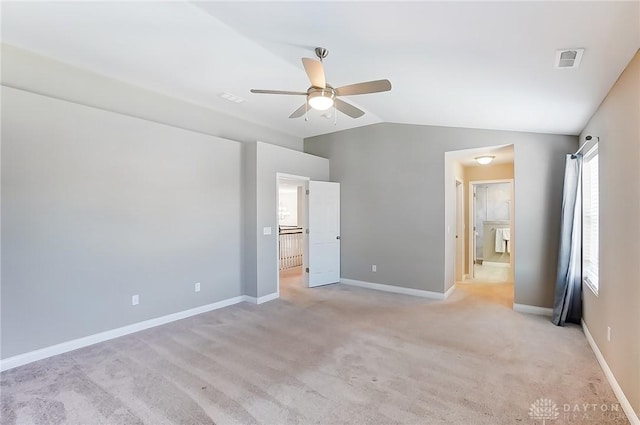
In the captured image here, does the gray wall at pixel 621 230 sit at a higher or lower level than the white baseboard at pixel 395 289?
higher

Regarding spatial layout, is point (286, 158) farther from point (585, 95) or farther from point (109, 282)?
point (585, 95)

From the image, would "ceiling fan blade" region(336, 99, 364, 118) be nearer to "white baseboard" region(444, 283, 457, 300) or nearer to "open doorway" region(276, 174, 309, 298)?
"open doorway" region(276, 174, 309, 298)

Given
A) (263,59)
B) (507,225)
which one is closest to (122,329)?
(263,59)

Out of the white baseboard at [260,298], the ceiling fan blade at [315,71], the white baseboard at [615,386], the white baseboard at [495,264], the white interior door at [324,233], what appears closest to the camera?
the white baseboard at [615,386]

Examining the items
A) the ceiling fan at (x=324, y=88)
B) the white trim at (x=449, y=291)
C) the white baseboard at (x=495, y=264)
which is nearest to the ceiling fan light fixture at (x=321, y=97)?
the ceiling fan at (x=324, y=88)

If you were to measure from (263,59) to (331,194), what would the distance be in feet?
10.8

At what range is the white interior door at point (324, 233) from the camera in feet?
20.1

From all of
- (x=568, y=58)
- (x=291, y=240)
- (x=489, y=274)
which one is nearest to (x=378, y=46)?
(x=568, y=58)

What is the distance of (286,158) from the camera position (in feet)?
18.6

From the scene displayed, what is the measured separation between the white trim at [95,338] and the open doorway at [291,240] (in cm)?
152

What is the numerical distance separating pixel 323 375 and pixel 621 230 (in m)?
2.69

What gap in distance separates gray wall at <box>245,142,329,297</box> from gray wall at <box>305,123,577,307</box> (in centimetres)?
157

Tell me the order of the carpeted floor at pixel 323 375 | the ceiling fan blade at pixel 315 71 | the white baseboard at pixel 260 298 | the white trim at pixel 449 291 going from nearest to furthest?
the carpeted floor at pixel 323 375
the ceiling fan blade at pixel 315 71
the white baseboard at pixel 260 298
the white trim at pixel 449 291

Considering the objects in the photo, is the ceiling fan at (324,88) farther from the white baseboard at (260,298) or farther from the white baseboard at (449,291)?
the white baseboard at (449,291)
